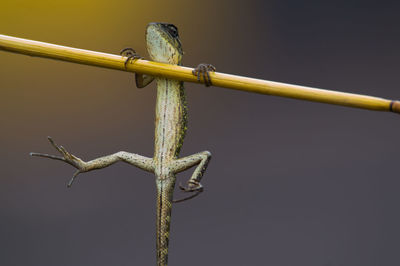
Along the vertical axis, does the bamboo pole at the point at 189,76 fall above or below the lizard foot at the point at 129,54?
below

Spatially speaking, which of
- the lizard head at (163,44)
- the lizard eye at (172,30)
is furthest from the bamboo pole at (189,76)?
the lizard eye at (172,30)

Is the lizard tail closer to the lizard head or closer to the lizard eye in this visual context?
the lizard head

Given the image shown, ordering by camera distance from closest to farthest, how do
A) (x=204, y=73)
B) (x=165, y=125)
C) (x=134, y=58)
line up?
1. (x=204, y=73)
2. (x=134, y=58)
3. (x=165, y=125)

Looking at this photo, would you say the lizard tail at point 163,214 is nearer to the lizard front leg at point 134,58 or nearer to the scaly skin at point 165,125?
the scaly skin at point 165,125

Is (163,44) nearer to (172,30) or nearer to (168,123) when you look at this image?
(172,30)

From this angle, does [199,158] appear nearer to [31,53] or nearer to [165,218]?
[165,218]

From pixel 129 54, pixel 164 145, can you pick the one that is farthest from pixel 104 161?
pixel 129 54

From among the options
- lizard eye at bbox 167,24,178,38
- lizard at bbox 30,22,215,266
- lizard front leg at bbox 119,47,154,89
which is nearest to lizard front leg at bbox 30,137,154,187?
lizard at bbox 30,22,215,266
